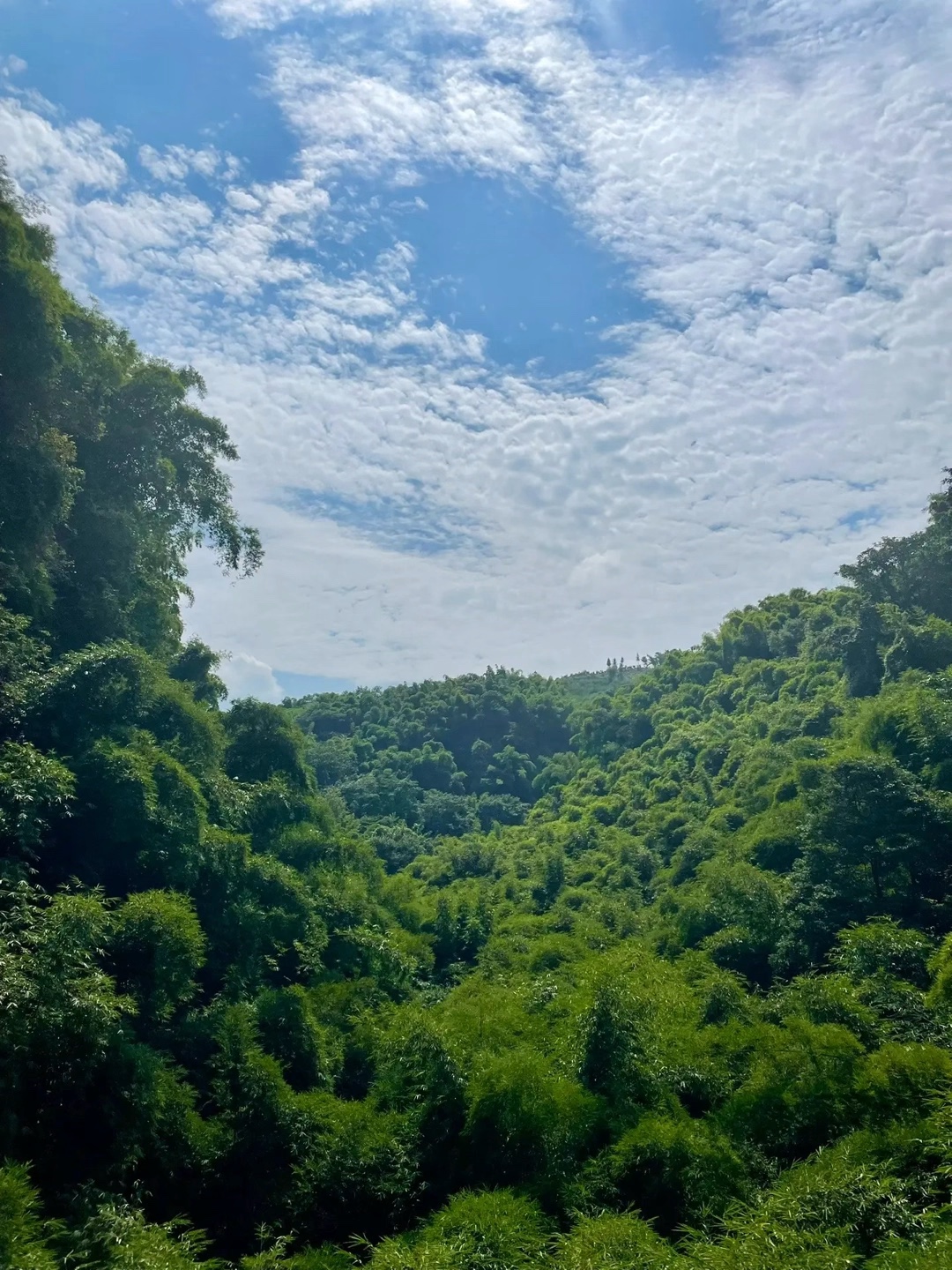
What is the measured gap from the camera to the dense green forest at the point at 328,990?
10.3 meters

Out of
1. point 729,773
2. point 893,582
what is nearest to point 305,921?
point 729,773

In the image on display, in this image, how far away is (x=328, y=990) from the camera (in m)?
17.0

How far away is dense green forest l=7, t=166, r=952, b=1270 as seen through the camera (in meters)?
10.3

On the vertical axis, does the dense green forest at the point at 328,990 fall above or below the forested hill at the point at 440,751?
below

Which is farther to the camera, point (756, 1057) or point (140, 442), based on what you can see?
point (140, 442)

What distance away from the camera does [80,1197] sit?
10.2 m

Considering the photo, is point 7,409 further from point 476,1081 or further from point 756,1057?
point 756,1057

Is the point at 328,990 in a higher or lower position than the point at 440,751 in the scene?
lower

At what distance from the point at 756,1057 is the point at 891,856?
8.15 metres

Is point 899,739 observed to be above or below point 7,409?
below

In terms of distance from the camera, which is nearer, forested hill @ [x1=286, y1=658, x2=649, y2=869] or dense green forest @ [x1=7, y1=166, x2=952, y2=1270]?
dense green forest @ [x1=7, y1=166, x2=952, y2=1270]

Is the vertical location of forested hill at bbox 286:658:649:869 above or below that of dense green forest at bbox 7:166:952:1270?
above

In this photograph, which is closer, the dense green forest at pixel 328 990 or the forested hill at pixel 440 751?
the dense green forest at pixel 328 990

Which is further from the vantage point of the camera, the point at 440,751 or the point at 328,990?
the point at 440,751
